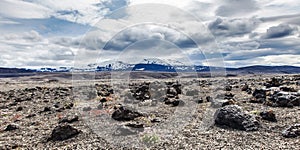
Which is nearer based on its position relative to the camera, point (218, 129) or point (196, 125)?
point (218, 129)

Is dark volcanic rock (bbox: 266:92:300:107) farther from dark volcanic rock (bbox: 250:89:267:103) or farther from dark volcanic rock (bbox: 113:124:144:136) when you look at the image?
dark volcanic rock (bbox: 113:124:144:136)

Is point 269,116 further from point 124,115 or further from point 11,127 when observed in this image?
point 11,127

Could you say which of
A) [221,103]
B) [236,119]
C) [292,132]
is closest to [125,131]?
[236,119]

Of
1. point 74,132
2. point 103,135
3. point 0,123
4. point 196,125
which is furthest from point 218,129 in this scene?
point 0,123

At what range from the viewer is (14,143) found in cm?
2100

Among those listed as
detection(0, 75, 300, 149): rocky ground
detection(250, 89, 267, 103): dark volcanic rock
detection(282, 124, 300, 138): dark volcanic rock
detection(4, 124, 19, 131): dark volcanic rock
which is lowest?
detection(4, 124, 19, 131): dark volcanic rock

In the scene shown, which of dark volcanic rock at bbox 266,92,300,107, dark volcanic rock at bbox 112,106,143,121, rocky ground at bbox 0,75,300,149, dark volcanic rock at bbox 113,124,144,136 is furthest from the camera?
dark volcanic rock at bbox 266,92,300,107

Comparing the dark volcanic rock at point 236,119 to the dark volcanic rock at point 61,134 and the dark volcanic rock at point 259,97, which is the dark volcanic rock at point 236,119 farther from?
the dark volcanic rock at point 259,97

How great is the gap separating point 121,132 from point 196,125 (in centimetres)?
634

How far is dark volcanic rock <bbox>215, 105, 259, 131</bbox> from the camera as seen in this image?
21.7m

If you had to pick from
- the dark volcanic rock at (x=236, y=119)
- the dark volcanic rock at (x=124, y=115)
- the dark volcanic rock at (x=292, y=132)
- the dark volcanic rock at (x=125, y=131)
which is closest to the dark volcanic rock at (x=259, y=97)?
the dark volcanic rock at (x=236, y=119)

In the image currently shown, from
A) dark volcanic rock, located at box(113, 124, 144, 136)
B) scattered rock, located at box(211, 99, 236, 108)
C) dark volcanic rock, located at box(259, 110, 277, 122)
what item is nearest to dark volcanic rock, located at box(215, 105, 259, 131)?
dark volcanic rock, located at box(259, 110, 277, 122)

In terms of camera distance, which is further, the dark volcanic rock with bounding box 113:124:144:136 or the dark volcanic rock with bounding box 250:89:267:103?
the dark volcanic rock with bounding box 250:89:267:103

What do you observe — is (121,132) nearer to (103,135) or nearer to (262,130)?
(103,135)
